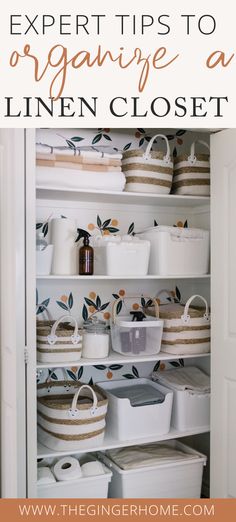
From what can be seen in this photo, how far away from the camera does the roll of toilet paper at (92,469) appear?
2338 mm

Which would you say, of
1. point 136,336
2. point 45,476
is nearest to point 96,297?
point 136,336

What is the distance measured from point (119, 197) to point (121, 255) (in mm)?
296

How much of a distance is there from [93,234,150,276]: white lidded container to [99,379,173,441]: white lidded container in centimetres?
60

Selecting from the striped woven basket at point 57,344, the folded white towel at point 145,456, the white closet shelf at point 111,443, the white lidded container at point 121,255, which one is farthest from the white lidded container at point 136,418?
the white lidded container at point 121,255

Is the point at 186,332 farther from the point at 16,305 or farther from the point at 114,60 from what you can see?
the point at 114,60

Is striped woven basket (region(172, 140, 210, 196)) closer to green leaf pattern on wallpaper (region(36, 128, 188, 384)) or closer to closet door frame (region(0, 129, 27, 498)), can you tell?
green leaf pattern on wallpaper (region(36, 128, 188, 384))

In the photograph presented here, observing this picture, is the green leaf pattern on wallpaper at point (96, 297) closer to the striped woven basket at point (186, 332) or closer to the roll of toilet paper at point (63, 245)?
the roll of toilet paper at point (63, 245)

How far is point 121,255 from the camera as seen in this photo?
2.40 meters

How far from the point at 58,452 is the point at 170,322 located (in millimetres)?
792

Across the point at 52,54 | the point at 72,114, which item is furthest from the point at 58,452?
the point at 52,54

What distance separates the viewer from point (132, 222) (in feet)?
9.04

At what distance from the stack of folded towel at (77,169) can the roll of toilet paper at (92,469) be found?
49.9 inches

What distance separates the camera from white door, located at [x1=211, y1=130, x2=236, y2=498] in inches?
87.8
